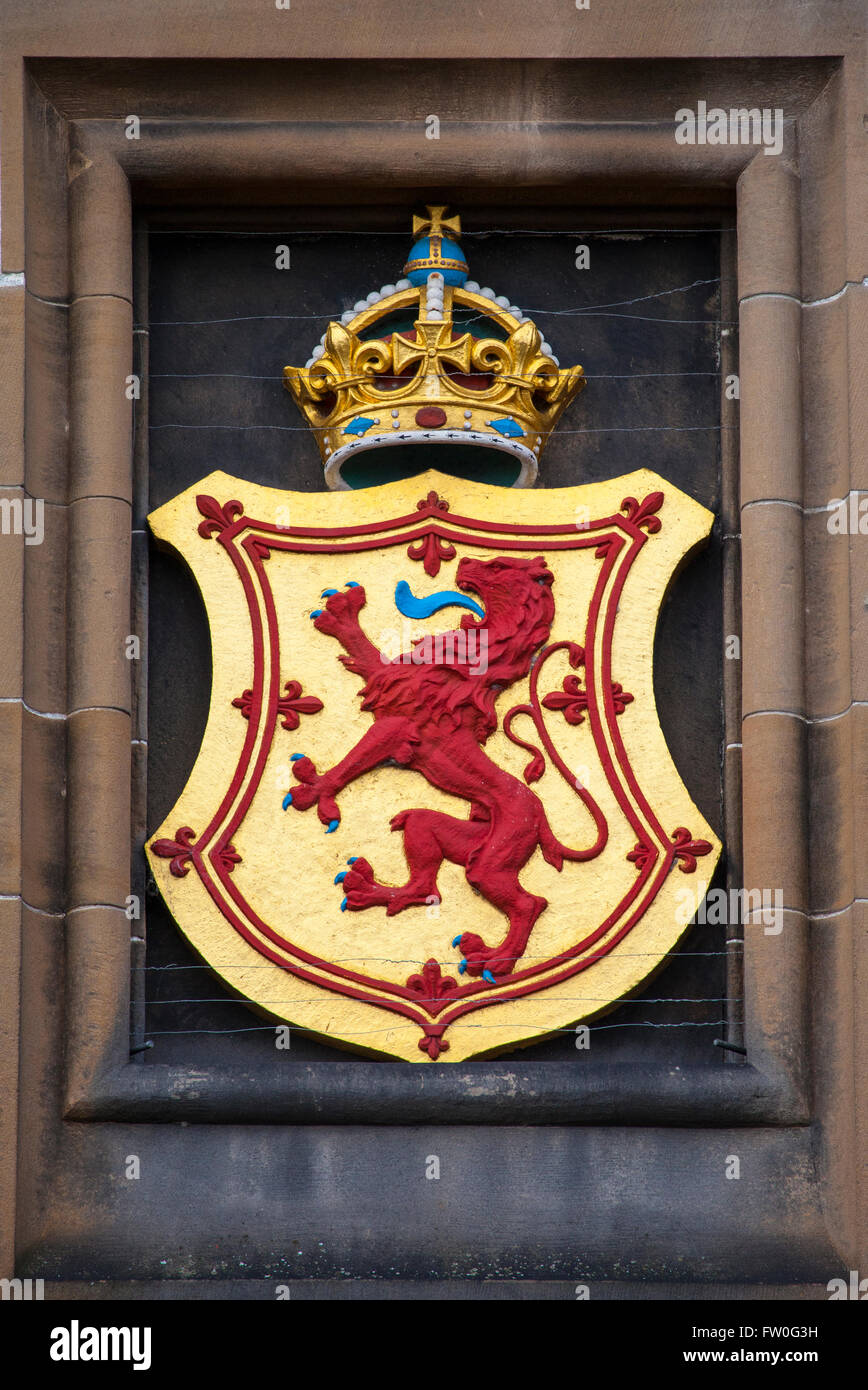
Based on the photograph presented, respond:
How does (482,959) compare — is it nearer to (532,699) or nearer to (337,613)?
(532,699)

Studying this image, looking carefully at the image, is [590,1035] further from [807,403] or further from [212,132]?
[212,132]

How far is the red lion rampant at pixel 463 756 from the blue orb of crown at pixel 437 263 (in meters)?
0.75

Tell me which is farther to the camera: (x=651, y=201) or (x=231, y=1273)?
Answer: (x=651, y=201)

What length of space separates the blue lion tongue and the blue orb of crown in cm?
82

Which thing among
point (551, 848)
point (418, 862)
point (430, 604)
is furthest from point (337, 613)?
point (551, 848)

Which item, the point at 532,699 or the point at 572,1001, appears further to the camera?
the point at 532,699

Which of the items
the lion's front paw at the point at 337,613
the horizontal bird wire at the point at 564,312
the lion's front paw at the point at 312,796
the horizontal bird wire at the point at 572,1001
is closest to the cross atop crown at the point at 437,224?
the horizontal bird wire at the point at 564,312

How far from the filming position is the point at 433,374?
6.43 m

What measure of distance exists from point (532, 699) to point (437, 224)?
4.13 feet

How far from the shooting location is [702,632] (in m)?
6.45

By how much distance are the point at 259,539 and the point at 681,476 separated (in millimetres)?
1066

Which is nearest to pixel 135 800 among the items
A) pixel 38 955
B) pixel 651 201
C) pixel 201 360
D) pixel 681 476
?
pixel 38 955

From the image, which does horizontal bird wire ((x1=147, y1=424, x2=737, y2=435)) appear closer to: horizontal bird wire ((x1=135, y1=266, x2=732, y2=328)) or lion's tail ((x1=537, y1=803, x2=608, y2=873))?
horizontal bird wire ((x1=135, y1=266, x2=732, y2=328))

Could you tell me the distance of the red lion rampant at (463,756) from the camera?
241 inches
